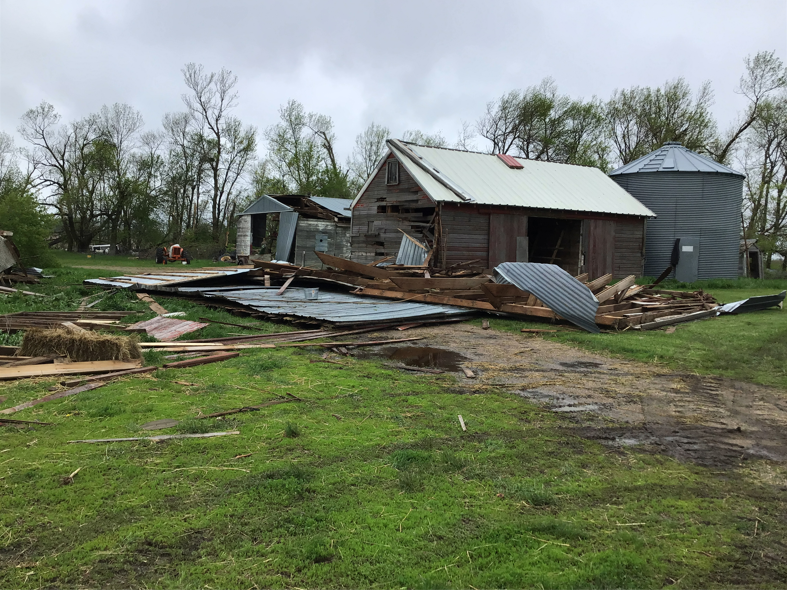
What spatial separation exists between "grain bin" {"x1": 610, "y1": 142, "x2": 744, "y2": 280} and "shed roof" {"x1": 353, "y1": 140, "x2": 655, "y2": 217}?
152 cm

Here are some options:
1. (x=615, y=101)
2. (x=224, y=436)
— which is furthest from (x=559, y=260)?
(x=615, y=101)

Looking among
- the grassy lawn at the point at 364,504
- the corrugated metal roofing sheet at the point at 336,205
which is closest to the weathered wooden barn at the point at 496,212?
the corrugated metal roofing sheet at the point at 336,205

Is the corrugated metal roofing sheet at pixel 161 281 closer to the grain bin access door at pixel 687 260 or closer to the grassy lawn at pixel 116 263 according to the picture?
the grassy lawn at pixel 116 263

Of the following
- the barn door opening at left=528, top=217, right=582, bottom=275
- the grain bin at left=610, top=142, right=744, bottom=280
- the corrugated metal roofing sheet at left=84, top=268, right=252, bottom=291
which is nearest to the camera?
the corrugated metal roofing sheet at left=84, top=268, right=252, bottom=291

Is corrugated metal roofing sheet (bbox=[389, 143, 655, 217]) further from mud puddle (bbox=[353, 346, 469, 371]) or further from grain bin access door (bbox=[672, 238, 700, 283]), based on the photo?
mud puddle (bbox=[353, 346, 469, 371])

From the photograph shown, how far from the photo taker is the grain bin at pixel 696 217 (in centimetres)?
2622

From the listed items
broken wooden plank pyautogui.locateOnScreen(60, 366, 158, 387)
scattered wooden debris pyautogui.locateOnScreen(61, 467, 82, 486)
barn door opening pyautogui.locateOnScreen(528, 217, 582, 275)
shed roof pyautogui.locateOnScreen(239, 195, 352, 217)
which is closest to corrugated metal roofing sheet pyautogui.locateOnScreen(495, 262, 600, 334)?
broken wooden plank pyautogui.locateOnScreen(60, 366, 158, 387)

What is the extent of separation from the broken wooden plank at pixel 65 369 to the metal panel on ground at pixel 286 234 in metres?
24.3

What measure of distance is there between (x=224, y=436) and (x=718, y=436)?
14.8 ft

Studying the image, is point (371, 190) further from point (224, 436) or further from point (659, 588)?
point (659, 588)

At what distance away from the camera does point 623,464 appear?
459 cm

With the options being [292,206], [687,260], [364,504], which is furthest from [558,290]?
[292,206]

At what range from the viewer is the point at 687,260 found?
85.3ft

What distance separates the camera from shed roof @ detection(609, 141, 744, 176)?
2645cm
